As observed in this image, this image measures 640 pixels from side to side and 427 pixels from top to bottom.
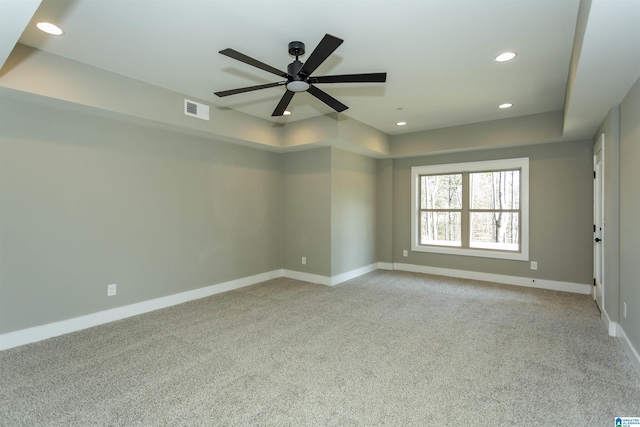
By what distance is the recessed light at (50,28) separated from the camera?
2.48 meters

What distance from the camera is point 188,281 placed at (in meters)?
4.47

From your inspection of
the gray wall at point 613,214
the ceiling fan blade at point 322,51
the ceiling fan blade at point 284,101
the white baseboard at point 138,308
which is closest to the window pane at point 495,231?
the gray wall at point 613,214

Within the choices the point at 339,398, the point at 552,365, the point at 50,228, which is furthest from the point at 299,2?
the point at 552,365

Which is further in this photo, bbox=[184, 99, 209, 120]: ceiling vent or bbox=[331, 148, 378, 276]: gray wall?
bbox=[331, 148, 378, 276]: gray wall

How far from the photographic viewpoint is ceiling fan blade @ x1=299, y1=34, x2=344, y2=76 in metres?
2.03

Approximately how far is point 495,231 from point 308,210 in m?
3.32

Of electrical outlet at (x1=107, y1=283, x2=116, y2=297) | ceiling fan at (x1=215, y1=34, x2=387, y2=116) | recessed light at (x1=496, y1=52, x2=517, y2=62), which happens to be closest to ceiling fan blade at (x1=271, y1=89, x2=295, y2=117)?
ceiling fan at (x1=215, y1=34, x2=387, y2=116)

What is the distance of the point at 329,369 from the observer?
258cm

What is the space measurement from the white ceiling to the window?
155 cm

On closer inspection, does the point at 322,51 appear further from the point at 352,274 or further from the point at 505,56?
the point at 352,274

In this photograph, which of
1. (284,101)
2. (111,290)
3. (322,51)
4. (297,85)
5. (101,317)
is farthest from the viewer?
(111,290)

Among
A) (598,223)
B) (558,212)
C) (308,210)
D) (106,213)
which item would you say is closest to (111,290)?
(106,213)

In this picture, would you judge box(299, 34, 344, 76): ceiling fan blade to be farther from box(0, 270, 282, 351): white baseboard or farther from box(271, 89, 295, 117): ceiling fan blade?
box(0, 270, 282, 351): white baseboard

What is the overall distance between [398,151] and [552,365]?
4263 millimetres
